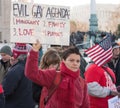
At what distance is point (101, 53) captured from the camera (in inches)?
229

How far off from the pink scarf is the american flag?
4.03 feet

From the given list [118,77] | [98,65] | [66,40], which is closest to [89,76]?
[98,65]

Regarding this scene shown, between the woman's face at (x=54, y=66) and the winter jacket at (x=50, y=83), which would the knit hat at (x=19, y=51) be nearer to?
the woman's face at (x=54, y=66)

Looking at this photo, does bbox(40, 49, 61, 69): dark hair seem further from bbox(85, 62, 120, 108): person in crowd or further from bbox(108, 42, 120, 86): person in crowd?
bbox(108, 42, 120, 86): person in crowd

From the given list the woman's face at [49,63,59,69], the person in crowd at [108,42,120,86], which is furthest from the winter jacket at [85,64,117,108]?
the person in crowd at [108,42,120,86]

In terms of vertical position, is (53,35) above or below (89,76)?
above

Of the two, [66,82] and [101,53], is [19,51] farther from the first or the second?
[66,82]

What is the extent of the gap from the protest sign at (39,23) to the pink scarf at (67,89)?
0.96 metres

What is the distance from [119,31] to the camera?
36625 mm

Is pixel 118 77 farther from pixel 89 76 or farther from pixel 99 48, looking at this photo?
pixel 89 76

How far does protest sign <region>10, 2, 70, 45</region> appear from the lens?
518 cm

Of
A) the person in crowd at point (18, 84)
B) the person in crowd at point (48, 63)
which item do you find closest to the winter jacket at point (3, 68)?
the person in crowd at point (18, 84)

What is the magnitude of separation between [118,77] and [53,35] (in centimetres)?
220

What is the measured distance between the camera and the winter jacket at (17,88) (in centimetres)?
517
